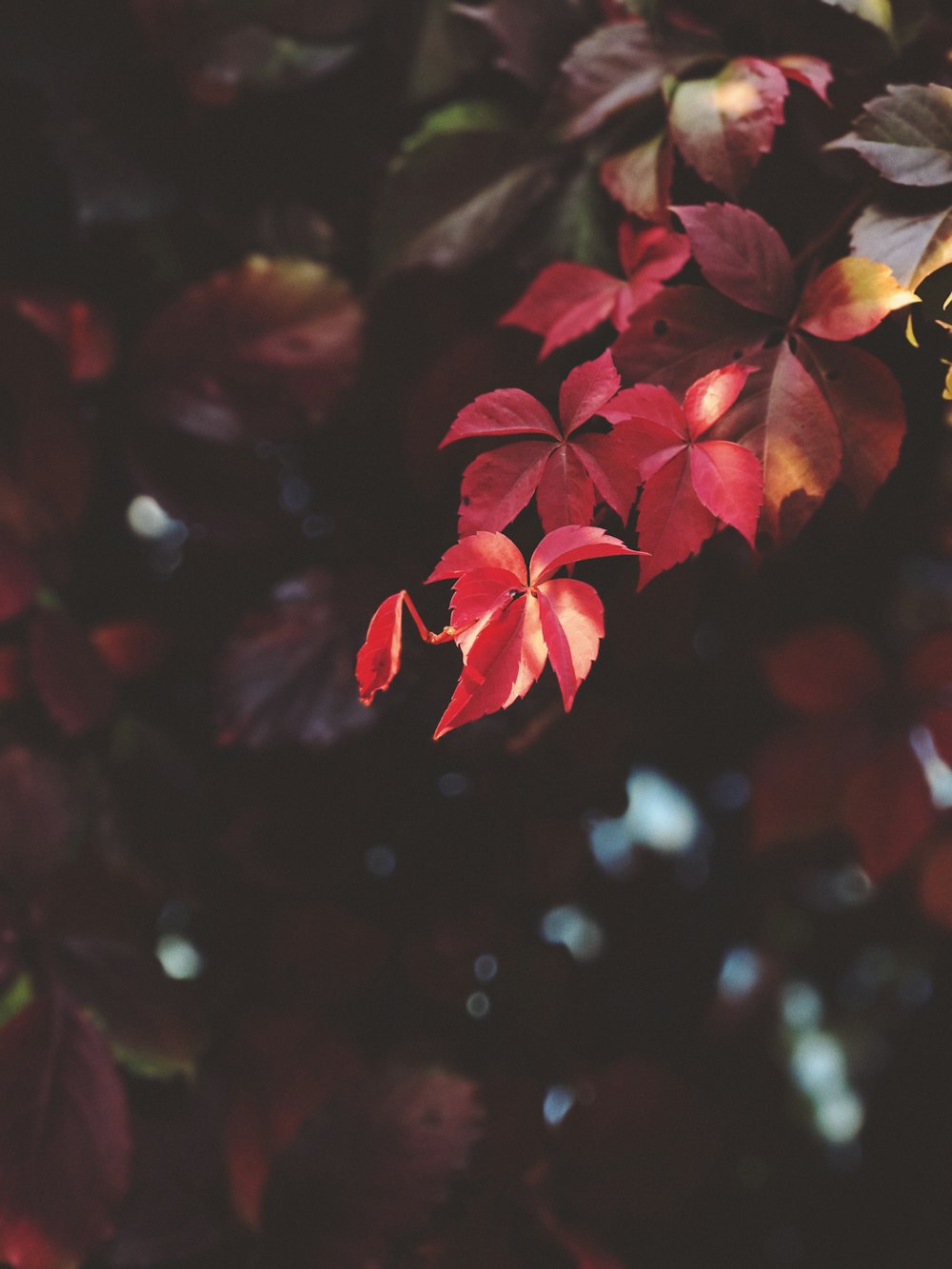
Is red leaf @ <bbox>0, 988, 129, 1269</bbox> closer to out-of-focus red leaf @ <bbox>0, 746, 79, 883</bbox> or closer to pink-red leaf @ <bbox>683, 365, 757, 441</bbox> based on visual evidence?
out-of-focus red leaf @ <bbox>0, 746, 79, 883</bbox>

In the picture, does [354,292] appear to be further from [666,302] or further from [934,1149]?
[934,1149]

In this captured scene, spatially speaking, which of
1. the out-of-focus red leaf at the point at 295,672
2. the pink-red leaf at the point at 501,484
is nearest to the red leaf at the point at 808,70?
the pink-red leaf at the point at 501,484

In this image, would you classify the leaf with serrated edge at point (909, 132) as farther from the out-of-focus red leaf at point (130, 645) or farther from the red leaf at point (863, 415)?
the out-of-focus red leaf at point (130, 645)

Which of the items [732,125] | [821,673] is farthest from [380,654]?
[821,673]

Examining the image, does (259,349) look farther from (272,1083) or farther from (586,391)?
(272,1083)

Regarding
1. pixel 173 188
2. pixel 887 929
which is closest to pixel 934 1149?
pixel 887 929

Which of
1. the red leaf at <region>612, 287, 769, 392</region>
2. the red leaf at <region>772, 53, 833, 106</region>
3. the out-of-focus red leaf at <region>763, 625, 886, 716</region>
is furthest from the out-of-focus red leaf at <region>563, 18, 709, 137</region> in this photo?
the out-of-focus red leaf at <region>763, 625, 886, 716</region>

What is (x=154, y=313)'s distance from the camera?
687mm

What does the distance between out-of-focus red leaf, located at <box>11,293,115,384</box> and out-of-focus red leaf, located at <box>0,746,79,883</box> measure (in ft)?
0.79

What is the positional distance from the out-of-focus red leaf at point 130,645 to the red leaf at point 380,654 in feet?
1.39

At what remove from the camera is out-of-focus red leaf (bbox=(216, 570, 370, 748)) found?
0.55 meters

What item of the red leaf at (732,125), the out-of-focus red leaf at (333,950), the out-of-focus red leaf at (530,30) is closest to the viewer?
the red leaf at (732,125)

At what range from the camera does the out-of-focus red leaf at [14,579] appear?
575mm

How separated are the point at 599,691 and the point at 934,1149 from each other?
0.53m
